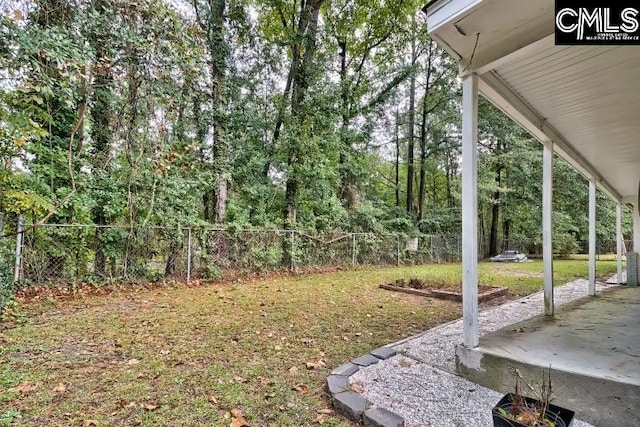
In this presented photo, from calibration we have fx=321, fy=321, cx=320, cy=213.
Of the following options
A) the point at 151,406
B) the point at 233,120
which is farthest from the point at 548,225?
the point at 233,120

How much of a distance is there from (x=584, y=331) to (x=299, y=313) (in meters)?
3.33

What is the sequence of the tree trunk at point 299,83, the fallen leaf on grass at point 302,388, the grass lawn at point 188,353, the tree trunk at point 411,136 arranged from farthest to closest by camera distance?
the tree trunk at point 411,136 → the tree trunk at point 299,83 → the fallen leaf on grass at point 302,388 → the grass lawn at point 188,353

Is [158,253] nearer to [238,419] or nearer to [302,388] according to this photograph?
[302,388]

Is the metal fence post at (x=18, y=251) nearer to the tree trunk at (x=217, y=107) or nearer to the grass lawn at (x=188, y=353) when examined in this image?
the grass lawn at (x=188, y=353)

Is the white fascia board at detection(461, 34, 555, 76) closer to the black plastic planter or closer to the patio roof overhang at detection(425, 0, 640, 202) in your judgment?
the patio roof overhang at detection(425, 0, 640, 202)

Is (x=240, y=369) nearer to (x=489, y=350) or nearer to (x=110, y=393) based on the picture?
(x=110, y=393)

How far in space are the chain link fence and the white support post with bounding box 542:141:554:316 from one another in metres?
5.95

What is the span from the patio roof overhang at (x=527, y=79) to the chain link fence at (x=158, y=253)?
4.88 meters

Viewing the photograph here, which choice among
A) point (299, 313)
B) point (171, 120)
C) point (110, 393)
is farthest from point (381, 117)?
point (110, 393)

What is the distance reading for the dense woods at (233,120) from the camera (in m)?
4.70

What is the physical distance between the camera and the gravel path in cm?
208

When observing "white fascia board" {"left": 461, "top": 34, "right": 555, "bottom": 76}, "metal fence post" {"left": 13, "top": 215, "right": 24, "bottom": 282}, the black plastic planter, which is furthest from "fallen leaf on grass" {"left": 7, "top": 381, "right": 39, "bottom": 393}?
"white fascia board" {"left": 461, "top": 34, "right": 555, "bottom": 76}

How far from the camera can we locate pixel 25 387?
7.79ft

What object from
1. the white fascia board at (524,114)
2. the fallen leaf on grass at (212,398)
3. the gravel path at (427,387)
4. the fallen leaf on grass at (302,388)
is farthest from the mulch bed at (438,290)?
the fallen leaf on grass at (212,398)
